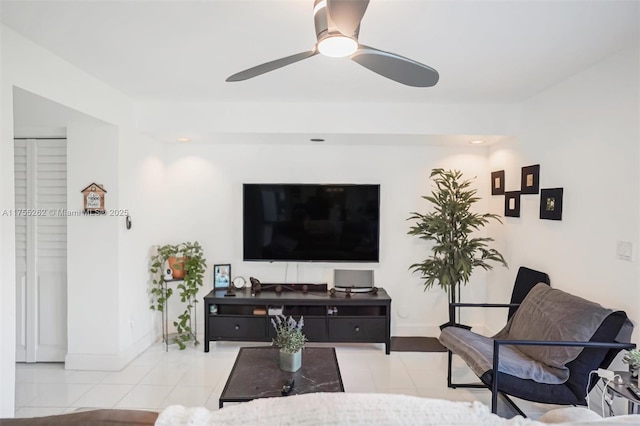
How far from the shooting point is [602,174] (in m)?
2.40

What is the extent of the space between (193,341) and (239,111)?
241cm

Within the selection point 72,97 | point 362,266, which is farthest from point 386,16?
point 362,266

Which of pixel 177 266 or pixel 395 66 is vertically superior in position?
pixel 395 66

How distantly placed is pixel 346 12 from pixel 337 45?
0.65ft

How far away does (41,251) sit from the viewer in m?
3.25

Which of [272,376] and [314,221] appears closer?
[272,376]

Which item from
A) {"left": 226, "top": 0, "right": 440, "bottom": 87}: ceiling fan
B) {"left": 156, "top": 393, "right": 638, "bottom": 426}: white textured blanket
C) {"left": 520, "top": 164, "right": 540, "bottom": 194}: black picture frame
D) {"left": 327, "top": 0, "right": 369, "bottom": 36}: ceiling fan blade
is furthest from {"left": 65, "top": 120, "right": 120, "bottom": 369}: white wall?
{"left": 520, "top": 164, "right": 540, "bottom": 194}: black picture frame

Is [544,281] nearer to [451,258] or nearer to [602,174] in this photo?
[451,258]

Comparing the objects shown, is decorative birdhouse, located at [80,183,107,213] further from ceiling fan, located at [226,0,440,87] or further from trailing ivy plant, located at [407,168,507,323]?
trailing ivy plant, located at [407,168,507,323]

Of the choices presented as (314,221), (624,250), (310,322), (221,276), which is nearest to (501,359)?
(624,250)

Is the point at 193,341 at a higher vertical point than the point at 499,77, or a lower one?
lower

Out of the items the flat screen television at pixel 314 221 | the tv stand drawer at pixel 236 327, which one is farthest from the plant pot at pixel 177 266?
the flat screen television at pixel 314 221

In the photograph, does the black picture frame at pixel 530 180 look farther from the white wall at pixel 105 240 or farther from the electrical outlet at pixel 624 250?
the white wall at pixel 105 240

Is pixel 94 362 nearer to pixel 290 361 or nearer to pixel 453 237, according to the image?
pixel 290 361
